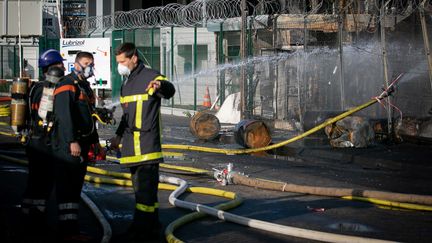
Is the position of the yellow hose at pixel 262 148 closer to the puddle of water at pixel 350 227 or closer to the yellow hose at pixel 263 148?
the yellow hose at pixel 263 148

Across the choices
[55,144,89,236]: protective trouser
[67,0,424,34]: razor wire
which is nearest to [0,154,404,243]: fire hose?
[55,144,89,236]: protective trouser

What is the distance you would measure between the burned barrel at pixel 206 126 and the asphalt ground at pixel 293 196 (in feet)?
2.39

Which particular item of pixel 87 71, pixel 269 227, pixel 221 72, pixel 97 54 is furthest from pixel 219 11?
pixel 269 227

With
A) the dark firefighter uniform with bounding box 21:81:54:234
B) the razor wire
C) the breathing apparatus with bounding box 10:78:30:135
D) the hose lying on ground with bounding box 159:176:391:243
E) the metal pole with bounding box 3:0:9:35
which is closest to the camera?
the hose lying on ground with bounding box 159:176:391:243

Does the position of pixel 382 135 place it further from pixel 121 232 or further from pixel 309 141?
pixel 121 232

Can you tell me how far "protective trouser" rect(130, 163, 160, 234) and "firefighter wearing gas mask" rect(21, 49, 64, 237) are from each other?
3.07 ft

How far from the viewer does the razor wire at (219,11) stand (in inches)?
680

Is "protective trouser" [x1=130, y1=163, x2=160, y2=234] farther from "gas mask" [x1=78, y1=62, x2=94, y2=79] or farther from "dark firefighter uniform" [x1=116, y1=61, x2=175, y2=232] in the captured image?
"gas mask" [x1=78, y1=62, x2=94, y2=79]

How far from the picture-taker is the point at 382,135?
14508mm

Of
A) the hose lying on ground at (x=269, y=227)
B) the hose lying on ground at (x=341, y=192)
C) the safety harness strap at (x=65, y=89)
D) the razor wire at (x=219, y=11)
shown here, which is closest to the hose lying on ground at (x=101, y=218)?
the hose lying on ground at (x=269, y=227)

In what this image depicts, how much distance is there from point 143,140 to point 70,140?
2.14 feet

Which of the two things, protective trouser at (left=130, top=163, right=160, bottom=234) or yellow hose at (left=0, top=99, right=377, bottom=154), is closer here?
protective trouser at (left=130, top=163, right=160, bottom=234)

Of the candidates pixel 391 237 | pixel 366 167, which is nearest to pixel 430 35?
pixel 366 167

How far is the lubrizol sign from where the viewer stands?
19.5 meters
